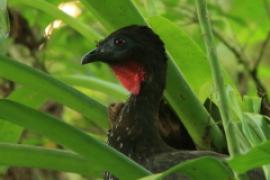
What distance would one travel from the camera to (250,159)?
1225mm

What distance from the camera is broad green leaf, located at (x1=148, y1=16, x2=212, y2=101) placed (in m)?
2.19

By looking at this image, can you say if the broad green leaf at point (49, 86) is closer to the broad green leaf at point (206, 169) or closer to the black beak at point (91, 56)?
the black beak at point (91, 56)

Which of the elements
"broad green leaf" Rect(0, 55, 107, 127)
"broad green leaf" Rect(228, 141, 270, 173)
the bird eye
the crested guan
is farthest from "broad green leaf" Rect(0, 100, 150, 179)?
the bird eye

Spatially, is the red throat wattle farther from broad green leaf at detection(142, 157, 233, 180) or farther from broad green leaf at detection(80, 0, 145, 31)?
broad green leaf at detection(142, 157, 233, 180)

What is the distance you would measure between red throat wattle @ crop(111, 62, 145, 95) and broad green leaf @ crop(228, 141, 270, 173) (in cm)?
116

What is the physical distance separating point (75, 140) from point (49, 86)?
0.86 feet

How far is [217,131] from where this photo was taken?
2.22 m

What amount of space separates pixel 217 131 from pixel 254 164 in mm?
987

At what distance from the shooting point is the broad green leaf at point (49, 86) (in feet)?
5.44

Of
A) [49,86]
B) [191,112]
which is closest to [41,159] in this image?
[49,86]

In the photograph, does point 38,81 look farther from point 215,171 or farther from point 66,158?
point 215,171

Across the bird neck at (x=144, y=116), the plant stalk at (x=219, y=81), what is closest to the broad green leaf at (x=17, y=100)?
the bird neck at (x=144, y=116)

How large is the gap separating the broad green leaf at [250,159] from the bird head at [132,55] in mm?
1031

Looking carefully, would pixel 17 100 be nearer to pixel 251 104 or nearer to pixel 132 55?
pixel 132 55
